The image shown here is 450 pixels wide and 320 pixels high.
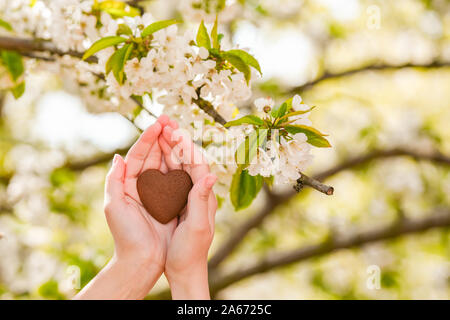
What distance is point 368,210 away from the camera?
519cm

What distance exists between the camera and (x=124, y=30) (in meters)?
1.45

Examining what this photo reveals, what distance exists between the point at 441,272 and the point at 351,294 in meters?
1.68

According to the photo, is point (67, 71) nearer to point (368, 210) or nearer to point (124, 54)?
point (124, 54)

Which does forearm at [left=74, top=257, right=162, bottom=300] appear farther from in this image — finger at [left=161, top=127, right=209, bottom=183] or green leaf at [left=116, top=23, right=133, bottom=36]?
green leaf at [left=116, top=23, right=133, bottom=36]

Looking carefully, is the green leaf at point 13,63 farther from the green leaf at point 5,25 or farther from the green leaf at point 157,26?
the green leaf at point 157,26

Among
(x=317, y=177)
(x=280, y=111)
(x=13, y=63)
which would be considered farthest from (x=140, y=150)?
(x=317, y=177)

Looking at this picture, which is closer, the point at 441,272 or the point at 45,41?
the point at 45,41

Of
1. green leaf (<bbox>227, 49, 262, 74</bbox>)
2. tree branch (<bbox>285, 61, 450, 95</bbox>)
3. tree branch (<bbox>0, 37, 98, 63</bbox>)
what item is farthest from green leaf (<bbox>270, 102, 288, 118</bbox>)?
tree branch (<bbox>285, 61, 450, 95</bbox>)

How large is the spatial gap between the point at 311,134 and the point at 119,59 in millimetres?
648

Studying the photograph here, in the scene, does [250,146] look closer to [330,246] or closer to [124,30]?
[124,30]

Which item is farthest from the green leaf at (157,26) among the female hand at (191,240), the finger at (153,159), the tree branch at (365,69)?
the tree branch at (365,69)

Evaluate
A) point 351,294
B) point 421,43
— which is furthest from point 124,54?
point 421,43

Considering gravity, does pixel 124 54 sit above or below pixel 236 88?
above

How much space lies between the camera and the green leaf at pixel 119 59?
54.2 inches
